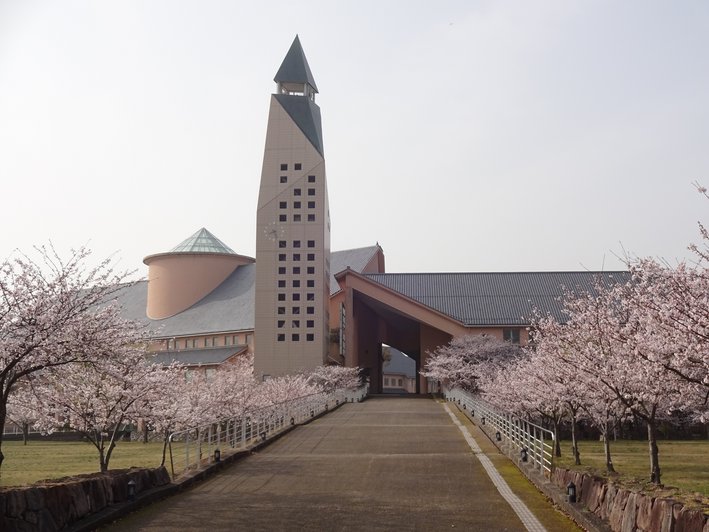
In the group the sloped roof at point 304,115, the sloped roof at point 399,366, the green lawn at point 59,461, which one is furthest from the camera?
the sloped roof at point 399,366

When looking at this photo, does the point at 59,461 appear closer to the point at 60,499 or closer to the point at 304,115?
the point at 60,499

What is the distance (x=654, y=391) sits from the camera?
14828mm

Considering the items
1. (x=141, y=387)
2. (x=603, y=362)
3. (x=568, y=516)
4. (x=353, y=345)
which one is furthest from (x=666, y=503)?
(x=353, y=345)

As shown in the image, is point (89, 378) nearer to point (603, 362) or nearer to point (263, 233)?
point (603, 362)

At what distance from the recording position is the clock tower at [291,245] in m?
56.2

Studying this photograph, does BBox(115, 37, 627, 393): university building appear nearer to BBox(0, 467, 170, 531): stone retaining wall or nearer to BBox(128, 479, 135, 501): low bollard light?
BBox(128, 479, 135, 501): low bollard light

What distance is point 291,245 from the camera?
5759 cm

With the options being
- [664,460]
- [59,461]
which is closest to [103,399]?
[59,461]

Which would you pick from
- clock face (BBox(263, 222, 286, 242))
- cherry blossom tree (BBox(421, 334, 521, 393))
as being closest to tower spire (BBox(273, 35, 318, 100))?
clock face (BBox(263, 222, 286, 242))

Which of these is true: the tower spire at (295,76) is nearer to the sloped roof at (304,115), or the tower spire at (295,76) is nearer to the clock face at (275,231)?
the sloped roof at (304,115)

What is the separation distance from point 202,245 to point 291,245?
67.3 ft

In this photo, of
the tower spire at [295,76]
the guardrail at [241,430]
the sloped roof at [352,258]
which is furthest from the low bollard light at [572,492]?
the sloped roof at [352,258]

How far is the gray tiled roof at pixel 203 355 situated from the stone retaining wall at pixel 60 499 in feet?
160

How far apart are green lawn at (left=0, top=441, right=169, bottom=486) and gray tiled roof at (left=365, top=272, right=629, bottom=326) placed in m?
30.4
